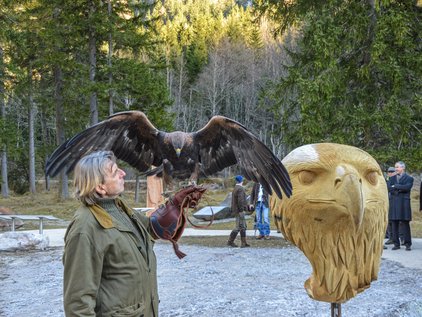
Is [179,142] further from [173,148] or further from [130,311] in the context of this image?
[130,311]

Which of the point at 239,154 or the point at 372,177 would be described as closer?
the point at 372,177

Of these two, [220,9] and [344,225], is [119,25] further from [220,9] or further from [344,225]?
[220,9]

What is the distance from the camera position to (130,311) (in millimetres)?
2510

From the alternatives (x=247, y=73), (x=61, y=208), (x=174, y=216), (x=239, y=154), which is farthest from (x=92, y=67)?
(x=247, y=73)

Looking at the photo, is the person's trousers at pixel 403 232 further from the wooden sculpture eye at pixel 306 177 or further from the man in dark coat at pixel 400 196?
the wooden sculpture eye at pixel 306 177

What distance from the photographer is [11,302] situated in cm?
718

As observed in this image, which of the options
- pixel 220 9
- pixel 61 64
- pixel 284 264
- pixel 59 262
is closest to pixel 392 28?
pixel 284 264

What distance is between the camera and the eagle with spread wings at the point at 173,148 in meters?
4.08

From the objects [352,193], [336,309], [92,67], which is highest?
[92,67]

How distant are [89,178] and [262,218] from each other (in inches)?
435

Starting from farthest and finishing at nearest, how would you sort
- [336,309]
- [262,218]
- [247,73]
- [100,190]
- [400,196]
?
[247,73], [262,218], [400,196], [336,309], [100,190]

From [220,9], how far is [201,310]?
6548 centimetres

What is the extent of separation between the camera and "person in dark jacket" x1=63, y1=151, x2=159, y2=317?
2387 millimetres

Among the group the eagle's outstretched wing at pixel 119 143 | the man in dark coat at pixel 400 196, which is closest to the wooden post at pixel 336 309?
the eagle's outstretched wing at pixel 119 143
